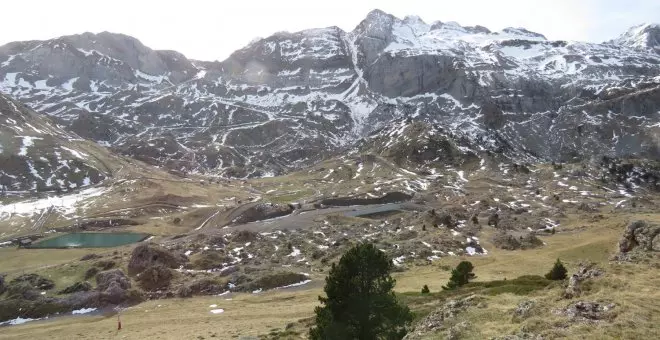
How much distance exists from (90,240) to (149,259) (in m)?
80.4

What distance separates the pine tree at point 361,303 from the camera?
31500mm

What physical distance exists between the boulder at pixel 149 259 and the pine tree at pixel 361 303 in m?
71.9

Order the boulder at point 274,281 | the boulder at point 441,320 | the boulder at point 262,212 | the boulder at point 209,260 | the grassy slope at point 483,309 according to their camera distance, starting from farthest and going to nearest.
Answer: the boulder at point 262,212 → the boulder at point 209,260 → the boulder at point 274,281 → the boulder at point 441,320 → the grassy slope at point 483,309

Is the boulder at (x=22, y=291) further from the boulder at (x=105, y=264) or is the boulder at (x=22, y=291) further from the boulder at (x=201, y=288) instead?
the boulder at (x=201, y=288)

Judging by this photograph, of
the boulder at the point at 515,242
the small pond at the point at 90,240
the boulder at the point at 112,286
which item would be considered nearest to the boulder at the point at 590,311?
the boulder at the point at 112,286

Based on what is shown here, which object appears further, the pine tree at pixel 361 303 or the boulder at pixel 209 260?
the boulder at pixel 209 260

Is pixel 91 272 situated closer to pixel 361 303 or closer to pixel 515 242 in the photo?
pixel 361 303

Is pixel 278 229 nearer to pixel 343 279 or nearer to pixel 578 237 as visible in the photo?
pixel 578 237

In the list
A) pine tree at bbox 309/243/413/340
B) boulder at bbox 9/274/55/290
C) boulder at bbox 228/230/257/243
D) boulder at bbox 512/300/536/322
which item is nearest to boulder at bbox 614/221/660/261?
boulder at bbox 512/300/536/322

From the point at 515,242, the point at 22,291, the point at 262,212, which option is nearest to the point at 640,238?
the point at 515,242

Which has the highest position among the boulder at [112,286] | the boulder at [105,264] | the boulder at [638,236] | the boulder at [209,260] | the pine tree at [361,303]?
the pine tree at [361,303]

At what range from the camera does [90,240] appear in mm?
162375

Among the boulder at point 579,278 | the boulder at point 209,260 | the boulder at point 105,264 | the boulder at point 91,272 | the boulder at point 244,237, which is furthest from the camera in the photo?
the boulder at point 244,237

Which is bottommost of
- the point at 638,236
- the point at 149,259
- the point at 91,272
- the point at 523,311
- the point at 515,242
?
the point at 515,242
